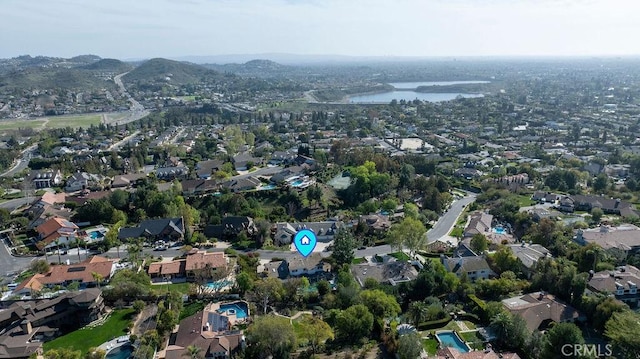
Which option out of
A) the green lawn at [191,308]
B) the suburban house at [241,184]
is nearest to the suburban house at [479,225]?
the green lawn at [191,308]

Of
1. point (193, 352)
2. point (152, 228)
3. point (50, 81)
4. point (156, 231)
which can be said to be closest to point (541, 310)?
point (193, 352)

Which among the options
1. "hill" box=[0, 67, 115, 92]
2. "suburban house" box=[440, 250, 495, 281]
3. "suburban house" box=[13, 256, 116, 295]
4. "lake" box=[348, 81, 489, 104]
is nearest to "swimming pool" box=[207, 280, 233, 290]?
"suburban house" box=[13, 256, 116, 295]

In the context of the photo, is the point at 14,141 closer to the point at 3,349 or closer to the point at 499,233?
the point at 3,349

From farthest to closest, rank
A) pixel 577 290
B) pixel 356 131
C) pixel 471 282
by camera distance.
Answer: pixel 356 131
pixel 471 282
pixel 577 290

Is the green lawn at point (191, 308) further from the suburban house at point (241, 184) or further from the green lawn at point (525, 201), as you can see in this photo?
the green lawn at point (525, 201)

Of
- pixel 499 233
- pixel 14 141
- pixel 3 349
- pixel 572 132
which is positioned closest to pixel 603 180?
pixel 499 233

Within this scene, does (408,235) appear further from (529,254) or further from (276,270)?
(276,270)

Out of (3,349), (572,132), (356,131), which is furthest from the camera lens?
(356,131)
